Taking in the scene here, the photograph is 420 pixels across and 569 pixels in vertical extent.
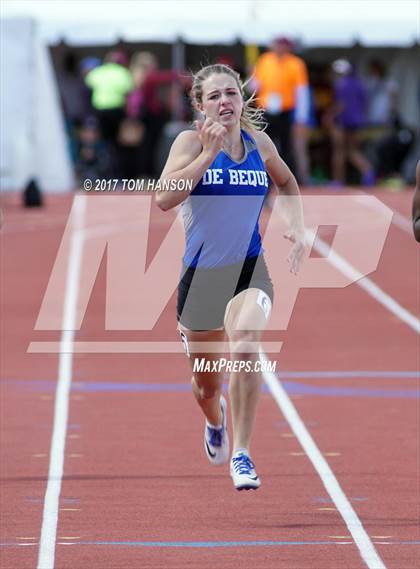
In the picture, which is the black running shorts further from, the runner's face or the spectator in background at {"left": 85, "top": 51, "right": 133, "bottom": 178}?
the spectator in background at {"left": 85, "top": 51, "right": 133, "bottom": 178}

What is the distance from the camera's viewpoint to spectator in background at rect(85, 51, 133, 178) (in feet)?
85.6

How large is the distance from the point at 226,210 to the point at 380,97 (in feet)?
69.6

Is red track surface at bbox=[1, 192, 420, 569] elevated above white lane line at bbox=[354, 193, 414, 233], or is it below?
below

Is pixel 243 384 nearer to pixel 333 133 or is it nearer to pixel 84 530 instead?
pixel 84 530

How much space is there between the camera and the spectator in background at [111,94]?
26.1 meters

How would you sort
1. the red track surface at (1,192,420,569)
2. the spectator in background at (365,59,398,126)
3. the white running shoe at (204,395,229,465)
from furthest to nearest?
the spectator in background at (365,59,398,126) < the white running shoe at (204,395,229,465) < the red track surface at (1,192,420,569)

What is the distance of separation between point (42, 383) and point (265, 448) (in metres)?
2.85

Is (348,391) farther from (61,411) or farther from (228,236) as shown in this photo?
(228,236)

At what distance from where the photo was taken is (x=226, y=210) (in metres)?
7.61

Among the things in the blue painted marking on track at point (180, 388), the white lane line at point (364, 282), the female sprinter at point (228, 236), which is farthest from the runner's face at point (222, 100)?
the white lane line at point (364, 282)

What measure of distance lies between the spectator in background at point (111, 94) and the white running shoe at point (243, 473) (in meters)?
A: 19.1

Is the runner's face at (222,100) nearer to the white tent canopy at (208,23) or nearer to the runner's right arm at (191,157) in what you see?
the runner's right arm at (191,157)

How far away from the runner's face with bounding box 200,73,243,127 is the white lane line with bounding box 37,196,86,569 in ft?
6.93

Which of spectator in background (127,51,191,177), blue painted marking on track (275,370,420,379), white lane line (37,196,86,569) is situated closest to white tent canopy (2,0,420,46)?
spectator in background (127,51,191,177)
